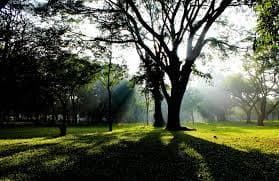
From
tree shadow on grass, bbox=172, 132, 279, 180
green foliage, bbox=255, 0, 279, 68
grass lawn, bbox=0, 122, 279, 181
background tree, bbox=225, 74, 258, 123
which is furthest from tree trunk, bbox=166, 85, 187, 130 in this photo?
background tree, bbox=225, 74, 258, 123

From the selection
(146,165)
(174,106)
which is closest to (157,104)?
(174,106)

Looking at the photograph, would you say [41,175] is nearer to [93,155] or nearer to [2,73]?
[93,155]

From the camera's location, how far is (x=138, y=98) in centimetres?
9644

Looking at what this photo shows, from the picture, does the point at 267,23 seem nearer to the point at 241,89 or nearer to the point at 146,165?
the point at 146,165

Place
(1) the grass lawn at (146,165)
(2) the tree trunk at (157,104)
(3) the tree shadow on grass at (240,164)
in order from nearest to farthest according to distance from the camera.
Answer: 1. (3) the tree shadow on grass at (240,164)
2. (1) the grass lawn at (146,165)
3. (2) the tree trunk at (157,104)

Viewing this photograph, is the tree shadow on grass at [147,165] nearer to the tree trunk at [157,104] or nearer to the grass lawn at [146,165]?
the grass lawn at [146,165]

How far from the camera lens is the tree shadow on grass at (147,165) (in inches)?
412

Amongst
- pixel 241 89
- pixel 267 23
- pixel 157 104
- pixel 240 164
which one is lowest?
pixel 240 164

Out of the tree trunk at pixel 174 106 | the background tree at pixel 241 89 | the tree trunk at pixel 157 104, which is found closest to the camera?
the tree trunk at pixel 174 106

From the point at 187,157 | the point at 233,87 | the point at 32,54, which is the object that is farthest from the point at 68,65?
the point at 233,87

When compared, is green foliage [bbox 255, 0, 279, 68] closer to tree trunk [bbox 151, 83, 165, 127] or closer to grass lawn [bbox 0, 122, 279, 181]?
grass lawn [bbox 0, 122, 279, 181]

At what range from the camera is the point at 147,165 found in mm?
12039

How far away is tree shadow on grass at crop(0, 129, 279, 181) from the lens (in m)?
10.5

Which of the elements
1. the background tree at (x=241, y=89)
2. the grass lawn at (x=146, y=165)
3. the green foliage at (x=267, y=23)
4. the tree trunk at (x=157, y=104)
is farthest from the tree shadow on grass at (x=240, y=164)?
A: the background tree at (x=241, y=89)
